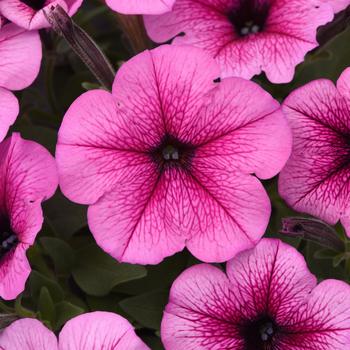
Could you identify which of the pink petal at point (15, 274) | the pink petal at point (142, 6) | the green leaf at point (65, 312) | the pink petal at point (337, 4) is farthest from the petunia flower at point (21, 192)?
the pink petal at point (337, 4)

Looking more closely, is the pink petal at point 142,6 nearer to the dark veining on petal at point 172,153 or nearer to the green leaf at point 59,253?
the dark veining on petal at point 172,153

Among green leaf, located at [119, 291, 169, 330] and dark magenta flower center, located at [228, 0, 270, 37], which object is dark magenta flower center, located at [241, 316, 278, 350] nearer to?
green leaf, located at [119, 291, 169, 330]

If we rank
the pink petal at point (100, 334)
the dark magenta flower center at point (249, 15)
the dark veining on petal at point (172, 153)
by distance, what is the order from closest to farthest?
1. the pink petal at point (100, 334)
2. the dark veining on petal at point (172, 153)
3. the dark magenta flower center at point (249, 15)

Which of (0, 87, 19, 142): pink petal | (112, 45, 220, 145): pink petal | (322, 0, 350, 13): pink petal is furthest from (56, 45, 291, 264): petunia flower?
(322, 0, 350, 13): pink petal

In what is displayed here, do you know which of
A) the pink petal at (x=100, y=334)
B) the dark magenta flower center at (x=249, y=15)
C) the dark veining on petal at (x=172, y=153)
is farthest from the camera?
the dark magenta flower center at (x=249, y=15)

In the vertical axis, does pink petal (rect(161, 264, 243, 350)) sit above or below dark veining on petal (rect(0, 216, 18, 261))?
below

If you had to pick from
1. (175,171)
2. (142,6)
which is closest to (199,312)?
(175,171)
